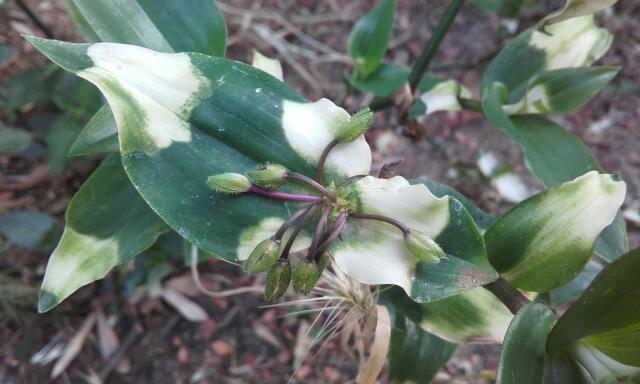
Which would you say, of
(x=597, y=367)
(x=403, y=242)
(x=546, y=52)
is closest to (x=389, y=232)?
(x=403, y=242)

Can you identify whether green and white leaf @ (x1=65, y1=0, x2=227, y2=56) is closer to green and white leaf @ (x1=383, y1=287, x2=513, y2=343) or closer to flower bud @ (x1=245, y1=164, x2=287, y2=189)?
flower bud @ (x1=245, y1=164, x2=287, y2=189)

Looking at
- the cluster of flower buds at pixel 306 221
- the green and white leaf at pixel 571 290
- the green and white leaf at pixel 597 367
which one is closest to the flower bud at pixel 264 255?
the cluster of flower buds at pixel 306 221

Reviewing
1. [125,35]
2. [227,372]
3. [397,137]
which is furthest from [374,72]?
[227,372]

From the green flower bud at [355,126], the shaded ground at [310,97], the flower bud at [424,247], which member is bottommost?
the shaded ground at [310,97]

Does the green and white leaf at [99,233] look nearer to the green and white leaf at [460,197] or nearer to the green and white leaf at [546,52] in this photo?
the green and white leaf at [460,197]

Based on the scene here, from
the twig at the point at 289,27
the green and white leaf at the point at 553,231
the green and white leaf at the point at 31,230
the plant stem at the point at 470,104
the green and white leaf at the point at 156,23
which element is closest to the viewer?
the green and white leaf at the point at 553,231

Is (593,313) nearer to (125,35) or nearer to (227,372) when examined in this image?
(125,35)

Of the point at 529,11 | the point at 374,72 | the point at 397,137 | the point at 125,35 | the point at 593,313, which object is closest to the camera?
A: the point at 593,313
